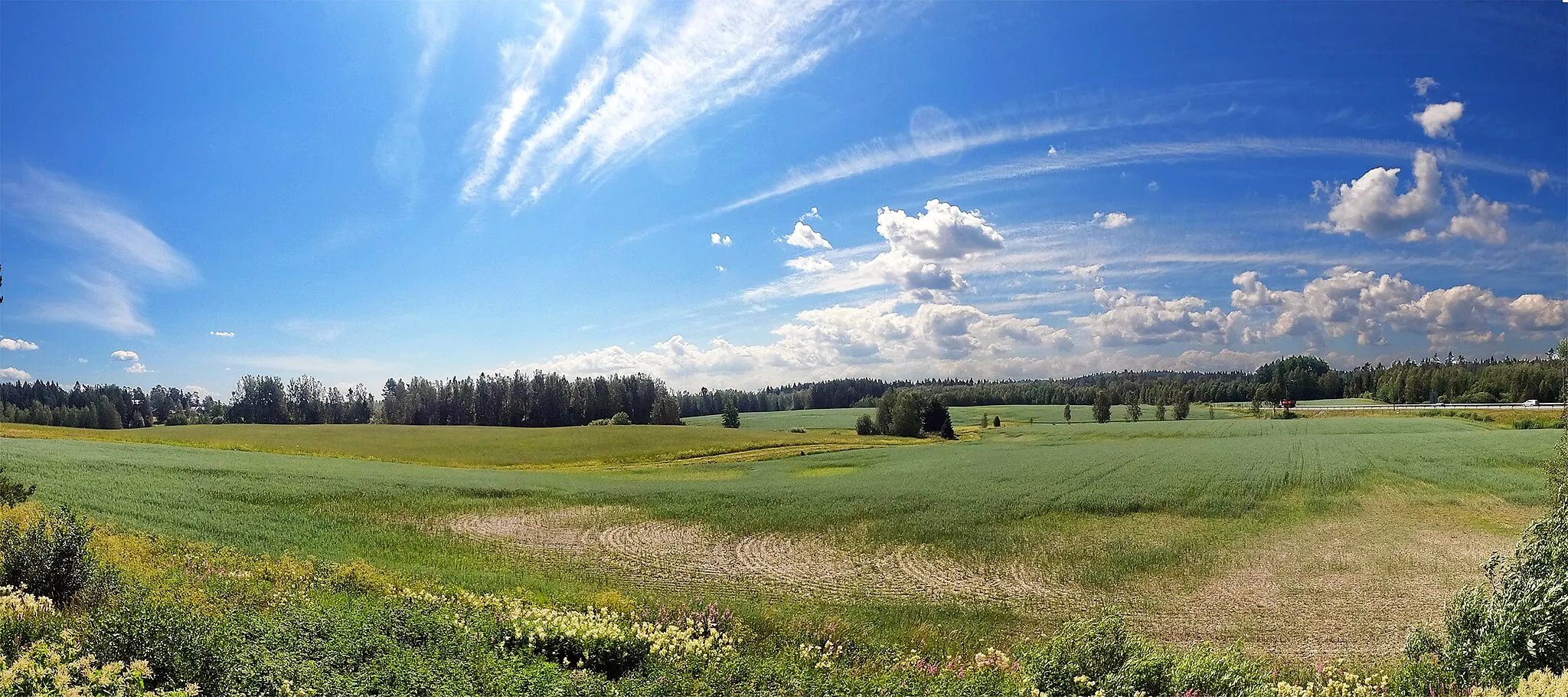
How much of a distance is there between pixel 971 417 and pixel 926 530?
142 m

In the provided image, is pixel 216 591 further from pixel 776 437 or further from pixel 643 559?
pixel 776 437

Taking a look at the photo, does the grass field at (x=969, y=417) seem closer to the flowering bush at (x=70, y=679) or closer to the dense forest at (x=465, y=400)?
the dense forest at (x=465, y=400)

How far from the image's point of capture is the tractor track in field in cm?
1948

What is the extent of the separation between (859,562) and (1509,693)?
54.0 feet

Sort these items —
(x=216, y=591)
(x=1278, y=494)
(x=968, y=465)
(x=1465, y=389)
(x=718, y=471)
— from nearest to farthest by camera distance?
(x=216, y=591) → (x=1278, y=494) → (x=968, y=465) → (x=718, y=471) → (x=1465, y=389)

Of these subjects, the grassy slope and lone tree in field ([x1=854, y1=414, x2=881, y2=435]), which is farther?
lone tree in field ([x1=854, y1=414, x2=881, y2=435])

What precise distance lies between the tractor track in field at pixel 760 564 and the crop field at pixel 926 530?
0.38 ft

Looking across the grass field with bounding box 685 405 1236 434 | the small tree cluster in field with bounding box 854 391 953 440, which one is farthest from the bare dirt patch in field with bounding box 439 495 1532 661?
the grass field with bounding box 685 405 1236 434

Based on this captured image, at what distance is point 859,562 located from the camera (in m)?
23.0

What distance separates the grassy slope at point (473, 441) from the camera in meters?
66.6

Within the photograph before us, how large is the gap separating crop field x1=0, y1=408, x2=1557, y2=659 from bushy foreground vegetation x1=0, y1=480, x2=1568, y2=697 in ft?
17.3

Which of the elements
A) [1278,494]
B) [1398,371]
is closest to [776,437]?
[1278,494]

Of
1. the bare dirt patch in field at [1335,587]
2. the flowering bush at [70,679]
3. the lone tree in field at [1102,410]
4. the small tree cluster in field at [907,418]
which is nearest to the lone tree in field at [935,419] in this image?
the small tree cluster in field at [907,418]

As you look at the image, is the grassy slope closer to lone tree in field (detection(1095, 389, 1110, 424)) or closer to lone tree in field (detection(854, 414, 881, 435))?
lone tree in field (detection(854, 414, 881, 435))
